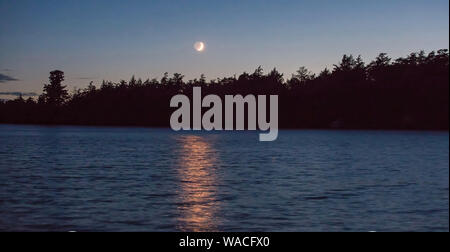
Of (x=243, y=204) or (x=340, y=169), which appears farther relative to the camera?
(x=340, y=169)

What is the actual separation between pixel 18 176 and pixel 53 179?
4.18 meters

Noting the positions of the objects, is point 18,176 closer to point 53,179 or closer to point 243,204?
point 53,179

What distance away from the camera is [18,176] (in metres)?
44.0

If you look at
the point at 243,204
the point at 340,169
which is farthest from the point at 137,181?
the point at 340,169

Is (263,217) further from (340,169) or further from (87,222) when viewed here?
(340,169)

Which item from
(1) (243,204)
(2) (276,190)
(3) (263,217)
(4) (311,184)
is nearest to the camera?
(3) (263,217)

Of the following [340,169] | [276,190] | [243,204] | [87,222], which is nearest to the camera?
[87,222]

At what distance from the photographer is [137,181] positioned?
1607 inches

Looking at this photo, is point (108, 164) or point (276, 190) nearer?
point (276, 190)
